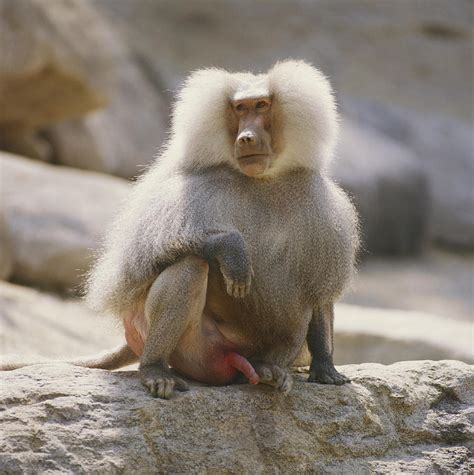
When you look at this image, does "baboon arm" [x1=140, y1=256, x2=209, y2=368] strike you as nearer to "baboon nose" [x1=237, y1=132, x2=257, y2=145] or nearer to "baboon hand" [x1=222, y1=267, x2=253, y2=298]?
"baboon hand" [x1=222, y1=267, x2=253, y2=298]

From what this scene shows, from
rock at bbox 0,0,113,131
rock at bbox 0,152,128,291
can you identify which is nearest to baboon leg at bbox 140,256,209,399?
rock at bbox 0,152,128,291

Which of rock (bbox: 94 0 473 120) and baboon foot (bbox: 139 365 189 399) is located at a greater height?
rock (bbox: 94 0 473 120)

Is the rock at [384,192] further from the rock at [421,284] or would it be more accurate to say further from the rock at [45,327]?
the rock at [45,327]

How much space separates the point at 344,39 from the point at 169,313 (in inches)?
433

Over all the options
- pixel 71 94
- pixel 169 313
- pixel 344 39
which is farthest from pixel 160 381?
pixel 344 39

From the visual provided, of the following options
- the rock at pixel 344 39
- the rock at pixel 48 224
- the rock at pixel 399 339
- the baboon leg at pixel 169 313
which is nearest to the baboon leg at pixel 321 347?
the baboon leg at pixel 169 313

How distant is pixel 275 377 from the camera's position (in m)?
3.63

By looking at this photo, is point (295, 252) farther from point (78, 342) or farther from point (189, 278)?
point (78, 342)

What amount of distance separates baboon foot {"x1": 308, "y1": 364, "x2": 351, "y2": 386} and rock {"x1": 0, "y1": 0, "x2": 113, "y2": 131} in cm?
540

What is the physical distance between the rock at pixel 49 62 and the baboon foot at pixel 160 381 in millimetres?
5492

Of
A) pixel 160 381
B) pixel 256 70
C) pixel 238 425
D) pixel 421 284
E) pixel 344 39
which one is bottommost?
pixel 238 425

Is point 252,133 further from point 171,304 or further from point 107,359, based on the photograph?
point 107,359

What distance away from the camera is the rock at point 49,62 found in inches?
335

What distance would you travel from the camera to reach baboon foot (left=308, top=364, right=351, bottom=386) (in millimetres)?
3879
